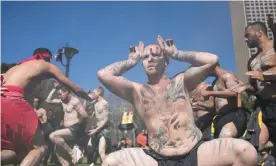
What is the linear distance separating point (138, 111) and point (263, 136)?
5.74ft

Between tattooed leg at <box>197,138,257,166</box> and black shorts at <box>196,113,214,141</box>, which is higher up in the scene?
tattooed leg at <box>197,138,257,166</box>

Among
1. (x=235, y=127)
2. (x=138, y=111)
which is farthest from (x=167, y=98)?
(x=235, y=127)

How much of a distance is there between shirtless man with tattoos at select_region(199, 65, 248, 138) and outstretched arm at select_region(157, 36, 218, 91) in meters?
1.02

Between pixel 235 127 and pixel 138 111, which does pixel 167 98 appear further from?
pixel 235 127

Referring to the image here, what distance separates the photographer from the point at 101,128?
24.6 feet

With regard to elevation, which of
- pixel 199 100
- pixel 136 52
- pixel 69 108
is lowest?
pixel 69 108

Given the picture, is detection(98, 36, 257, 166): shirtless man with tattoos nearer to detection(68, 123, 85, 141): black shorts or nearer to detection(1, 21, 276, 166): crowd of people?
detection(1, 21, 276, 166): crowd of people

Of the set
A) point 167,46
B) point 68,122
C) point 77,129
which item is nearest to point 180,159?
point 167,46

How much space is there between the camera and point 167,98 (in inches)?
117

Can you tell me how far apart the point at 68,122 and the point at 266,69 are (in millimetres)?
4362

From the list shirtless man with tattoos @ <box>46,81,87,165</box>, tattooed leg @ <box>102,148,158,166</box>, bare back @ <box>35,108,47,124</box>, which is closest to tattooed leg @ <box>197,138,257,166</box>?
tattooed leg @ <box>102,148,158,166</box>

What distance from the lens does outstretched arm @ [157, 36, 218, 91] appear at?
9.34ft

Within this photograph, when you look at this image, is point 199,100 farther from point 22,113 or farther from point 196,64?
point 22,113

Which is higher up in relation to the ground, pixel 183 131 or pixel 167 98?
pixel 167 98
